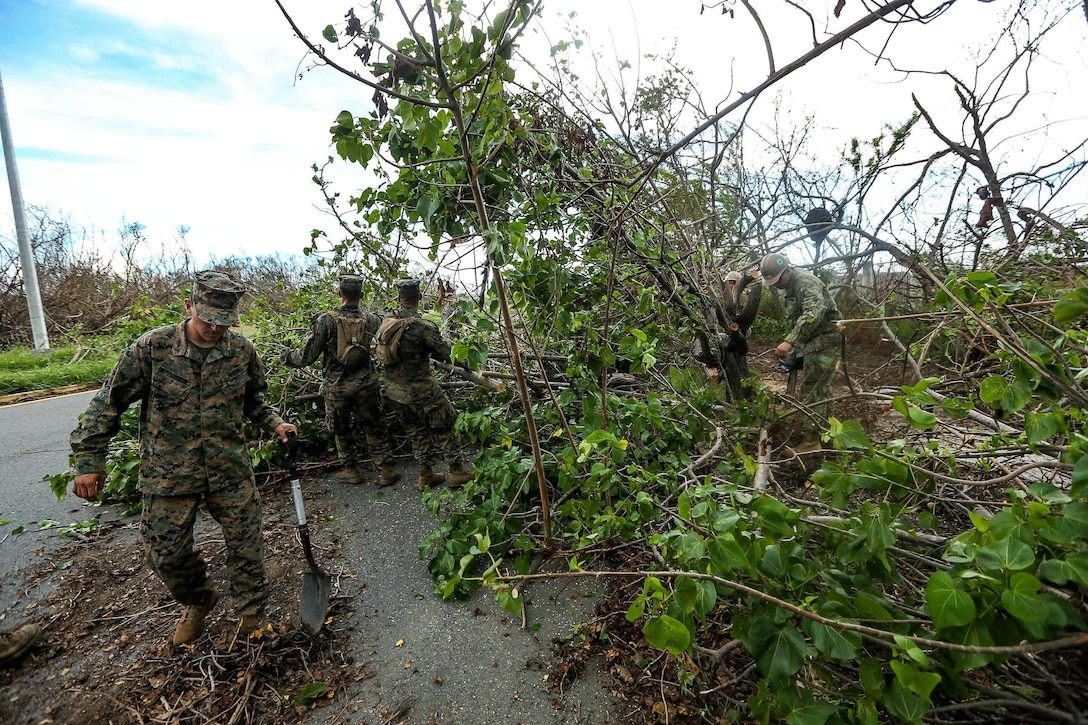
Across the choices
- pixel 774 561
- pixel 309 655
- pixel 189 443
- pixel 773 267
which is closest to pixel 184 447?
pixel 189 443

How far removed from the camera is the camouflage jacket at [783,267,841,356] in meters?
4.52

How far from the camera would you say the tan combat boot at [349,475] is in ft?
15.5

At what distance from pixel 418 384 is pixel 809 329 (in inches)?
139

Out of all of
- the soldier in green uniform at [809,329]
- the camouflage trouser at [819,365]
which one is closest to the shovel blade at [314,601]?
the soldier in green uniform at [809,329]

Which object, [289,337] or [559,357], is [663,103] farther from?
Result: [289,337]

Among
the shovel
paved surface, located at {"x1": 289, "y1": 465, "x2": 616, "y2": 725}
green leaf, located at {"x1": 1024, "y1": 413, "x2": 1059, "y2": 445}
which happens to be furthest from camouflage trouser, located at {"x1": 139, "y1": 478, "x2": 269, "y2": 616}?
green leaf, located at {"x1": 1024, "y1": 413, "x2": 1059, "y2": 445}

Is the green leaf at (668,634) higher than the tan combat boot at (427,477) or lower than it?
higher

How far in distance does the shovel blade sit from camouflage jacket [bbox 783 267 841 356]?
4.19 meters

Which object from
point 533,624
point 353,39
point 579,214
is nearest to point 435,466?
point 533,624

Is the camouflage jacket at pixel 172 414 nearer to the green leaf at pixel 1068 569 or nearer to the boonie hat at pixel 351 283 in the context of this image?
the boonie hat at pixel 351 283

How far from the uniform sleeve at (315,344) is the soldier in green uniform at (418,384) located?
0.52 meters

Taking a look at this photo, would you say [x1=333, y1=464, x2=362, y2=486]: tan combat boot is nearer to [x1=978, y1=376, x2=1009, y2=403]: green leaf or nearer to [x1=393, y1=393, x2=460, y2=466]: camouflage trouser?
[x1=393, y1=393, x2=460, y2=466]: camouflage trouser

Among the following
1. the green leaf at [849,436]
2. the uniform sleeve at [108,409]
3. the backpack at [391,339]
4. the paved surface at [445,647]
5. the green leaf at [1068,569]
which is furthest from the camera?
the backpack at [391,339]

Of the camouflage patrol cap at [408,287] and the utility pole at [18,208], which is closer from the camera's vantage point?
the camouflage patrol cap at [408,287]
